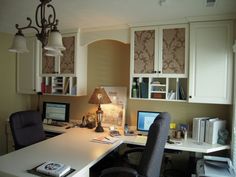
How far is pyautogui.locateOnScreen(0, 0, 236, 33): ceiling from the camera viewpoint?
215 cm

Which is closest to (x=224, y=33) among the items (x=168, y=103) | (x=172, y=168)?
(x=168, y=103)

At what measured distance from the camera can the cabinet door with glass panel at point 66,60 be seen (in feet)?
10.7

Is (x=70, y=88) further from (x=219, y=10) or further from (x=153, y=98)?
(x=219, y=10)

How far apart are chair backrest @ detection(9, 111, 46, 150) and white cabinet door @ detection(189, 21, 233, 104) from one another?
2.02 m

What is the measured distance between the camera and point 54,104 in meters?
3.55

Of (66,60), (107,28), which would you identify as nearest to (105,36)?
(107,28)

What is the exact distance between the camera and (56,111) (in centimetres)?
353

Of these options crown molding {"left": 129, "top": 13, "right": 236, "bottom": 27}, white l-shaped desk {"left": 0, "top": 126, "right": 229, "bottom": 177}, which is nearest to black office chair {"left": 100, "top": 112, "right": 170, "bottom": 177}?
white l-shaped desk {"left": 0, "top": 126, "right": 229, "bottom": 177}

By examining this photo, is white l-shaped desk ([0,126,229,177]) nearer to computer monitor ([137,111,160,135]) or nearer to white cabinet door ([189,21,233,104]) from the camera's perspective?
computer monitor ([137,111,160,135])

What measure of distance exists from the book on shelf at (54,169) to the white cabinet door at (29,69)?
2.13 m

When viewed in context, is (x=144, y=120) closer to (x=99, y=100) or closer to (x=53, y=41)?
(x=99, y=100)

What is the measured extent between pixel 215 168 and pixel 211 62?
1220mm

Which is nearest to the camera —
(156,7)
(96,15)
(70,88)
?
(156,7)

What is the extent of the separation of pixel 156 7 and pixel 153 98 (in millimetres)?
1182
